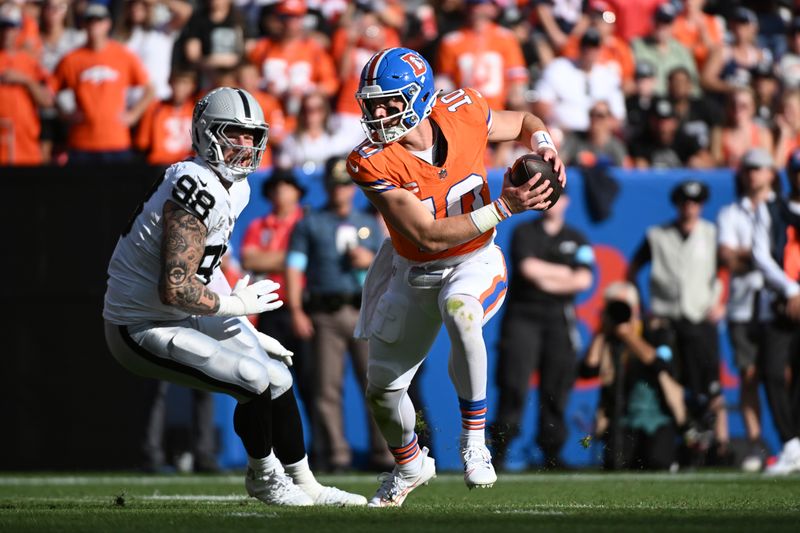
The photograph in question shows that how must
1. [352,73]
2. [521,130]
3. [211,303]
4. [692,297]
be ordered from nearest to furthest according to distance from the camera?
[211,303], [521,130], [692,297], [352,73]

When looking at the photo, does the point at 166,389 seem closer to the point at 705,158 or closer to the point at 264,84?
the point at 264,84

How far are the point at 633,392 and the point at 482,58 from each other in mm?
A: 3335

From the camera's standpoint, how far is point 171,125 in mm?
10820

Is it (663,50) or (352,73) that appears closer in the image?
(352,73)

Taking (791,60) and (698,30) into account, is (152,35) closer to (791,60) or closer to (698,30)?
(698,30)

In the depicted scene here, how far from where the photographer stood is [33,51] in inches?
465

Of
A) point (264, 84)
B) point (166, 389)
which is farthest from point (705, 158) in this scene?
point (166, 389)

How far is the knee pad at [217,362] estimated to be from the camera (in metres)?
5.88

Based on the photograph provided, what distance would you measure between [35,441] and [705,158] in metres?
5.78

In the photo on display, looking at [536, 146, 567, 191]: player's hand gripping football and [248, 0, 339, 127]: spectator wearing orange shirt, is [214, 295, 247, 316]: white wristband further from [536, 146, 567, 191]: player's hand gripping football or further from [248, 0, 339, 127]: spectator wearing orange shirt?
[248, 0, 339, 127]: spectator wearing orange shirt

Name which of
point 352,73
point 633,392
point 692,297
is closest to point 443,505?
point 633,392

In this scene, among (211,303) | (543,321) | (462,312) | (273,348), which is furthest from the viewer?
(543,321)

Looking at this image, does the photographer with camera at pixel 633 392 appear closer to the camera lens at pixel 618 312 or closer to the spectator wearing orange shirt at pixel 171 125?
the camera lens at pixel 618 312

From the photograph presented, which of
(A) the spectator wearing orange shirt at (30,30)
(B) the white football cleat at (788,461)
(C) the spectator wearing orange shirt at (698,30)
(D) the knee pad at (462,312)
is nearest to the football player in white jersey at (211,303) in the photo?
(D) the knee pad at (462,312)
